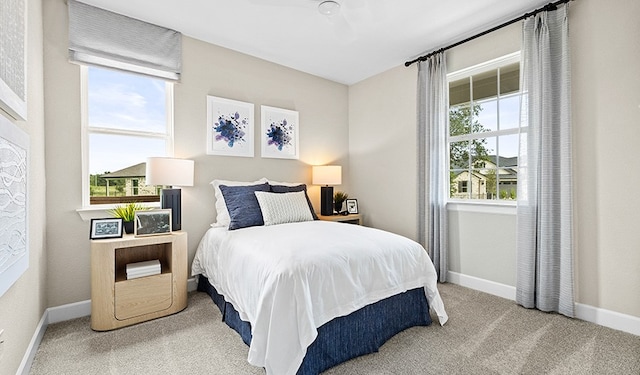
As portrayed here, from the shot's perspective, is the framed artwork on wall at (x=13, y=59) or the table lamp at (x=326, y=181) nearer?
the framed artwork on wall at (x=13, y=59)

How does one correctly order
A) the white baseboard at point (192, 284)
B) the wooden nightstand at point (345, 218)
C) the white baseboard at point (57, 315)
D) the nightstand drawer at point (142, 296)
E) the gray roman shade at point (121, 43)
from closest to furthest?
the white baseboard at point (57, 315) → the nightstand drawer at point (142, 296) → the gray roman shade at point (121, 43) → the white baseboard at point (192, 284) → the wooden nightstand at point (345, 218)

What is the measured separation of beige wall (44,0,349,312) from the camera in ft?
7.91

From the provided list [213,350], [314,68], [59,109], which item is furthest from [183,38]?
[213,350]

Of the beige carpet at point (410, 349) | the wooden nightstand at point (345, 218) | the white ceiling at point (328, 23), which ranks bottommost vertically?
the beige carpet at point (410, 349)

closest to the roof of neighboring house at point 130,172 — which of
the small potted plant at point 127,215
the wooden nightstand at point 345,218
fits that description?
the small potted plant at point 127,215

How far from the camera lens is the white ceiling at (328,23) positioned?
2543 millimetres

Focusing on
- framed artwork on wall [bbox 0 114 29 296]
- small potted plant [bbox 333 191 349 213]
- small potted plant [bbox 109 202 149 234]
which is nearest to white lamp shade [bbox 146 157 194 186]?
small potted plant [bbox 109 202 149 234]

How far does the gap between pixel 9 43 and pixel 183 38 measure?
1.86 metres

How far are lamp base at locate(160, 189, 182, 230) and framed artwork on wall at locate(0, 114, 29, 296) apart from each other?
103cm

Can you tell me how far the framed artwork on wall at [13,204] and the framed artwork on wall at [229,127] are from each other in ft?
5.49

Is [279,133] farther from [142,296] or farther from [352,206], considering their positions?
[142,296]

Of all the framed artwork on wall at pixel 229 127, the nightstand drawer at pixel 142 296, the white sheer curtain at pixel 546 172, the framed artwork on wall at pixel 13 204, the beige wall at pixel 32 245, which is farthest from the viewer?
the framed artwork on wall at pixel 229 127

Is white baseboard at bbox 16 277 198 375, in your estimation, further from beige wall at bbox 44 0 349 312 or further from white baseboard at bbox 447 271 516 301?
white baseboard at bbox 447 271 516 301

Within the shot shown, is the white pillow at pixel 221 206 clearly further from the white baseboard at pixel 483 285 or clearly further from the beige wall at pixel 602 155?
the beige wall at pixel 602 155
